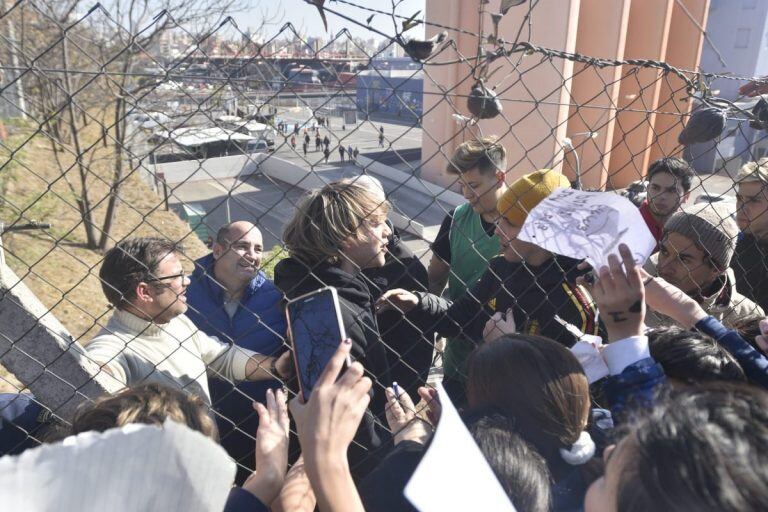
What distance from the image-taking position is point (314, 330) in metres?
1.28

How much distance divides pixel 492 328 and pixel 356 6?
3.72 ft

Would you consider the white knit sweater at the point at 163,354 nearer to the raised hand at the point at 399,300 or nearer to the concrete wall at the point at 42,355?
the concrete wall at the point at 42,355

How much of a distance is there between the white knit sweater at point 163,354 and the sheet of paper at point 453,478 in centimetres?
91

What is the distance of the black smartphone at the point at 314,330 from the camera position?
4.12ft

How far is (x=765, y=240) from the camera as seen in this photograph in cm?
246

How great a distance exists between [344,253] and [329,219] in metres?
0.14

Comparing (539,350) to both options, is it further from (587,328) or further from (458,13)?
(458,13)

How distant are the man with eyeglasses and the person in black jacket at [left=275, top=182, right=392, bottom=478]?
0.27m

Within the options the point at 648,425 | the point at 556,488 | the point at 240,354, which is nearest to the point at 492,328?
the point at 556,488

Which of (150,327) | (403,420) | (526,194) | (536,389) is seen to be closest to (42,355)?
(150,327)

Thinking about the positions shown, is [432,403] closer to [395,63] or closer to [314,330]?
[314,330]

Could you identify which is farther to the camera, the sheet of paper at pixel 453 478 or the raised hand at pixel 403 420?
the raised hand at pixel 403 420

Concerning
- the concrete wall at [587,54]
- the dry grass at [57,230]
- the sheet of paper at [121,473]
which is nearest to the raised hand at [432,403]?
the sheet of paper at [121,473]

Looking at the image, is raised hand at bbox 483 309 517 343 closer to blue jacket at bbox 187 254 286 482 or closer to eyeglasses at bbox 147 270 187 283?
blue jacket at bbox 187 254 286 482
